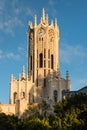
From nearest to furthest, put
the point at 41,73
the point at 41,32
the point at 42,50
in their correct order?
the point at 41,73 < the point at 42,50 < the point at 41,32

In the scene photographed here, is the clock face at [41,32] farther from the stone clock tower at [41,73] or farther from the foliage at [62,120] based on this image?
the foliage at [62,120]

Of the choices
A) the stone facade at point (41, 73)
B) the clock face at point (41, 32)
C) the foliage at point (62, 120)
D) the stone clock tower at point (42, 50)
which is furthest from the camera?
the clock face at point (41, 32)

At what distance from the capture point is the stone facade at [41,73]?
5507 inches

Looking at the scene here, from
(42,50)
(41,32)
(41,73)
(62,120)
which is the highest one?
(41,32)

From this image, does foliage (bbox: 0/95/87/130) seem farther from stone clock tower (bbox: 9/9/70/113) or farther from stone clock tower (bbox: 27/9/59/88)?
stone clock tower (bbox: 27/9/59/88)

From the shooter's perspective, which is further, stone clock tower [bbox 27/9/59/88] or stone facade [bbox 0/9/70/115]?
stone clock tower [bbox 27/9/59/88]

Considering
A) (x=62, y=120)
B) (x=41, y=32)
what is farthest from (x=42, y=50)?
(x=62, y=120)

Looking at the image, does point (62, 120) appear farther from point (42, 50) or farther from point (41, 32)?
point (41, 32)

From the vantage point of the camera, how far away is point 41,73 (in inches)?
5586

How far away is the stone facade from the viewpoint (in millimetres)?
139875

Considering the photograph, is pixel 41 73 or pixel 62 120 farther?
pixel 41 73

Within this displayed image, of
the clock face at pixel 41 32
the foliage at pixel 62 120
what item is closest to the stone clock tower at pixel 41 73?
the clock face at pixel 41 32

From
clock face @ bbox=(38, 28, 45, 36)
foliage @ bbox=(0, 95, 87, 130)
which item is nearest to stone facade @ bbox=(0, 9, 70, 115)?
clock face @ bbox=(38, 28, 45, 36)

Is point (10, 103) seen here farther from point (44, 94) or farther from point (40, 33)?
point (40, 33)
